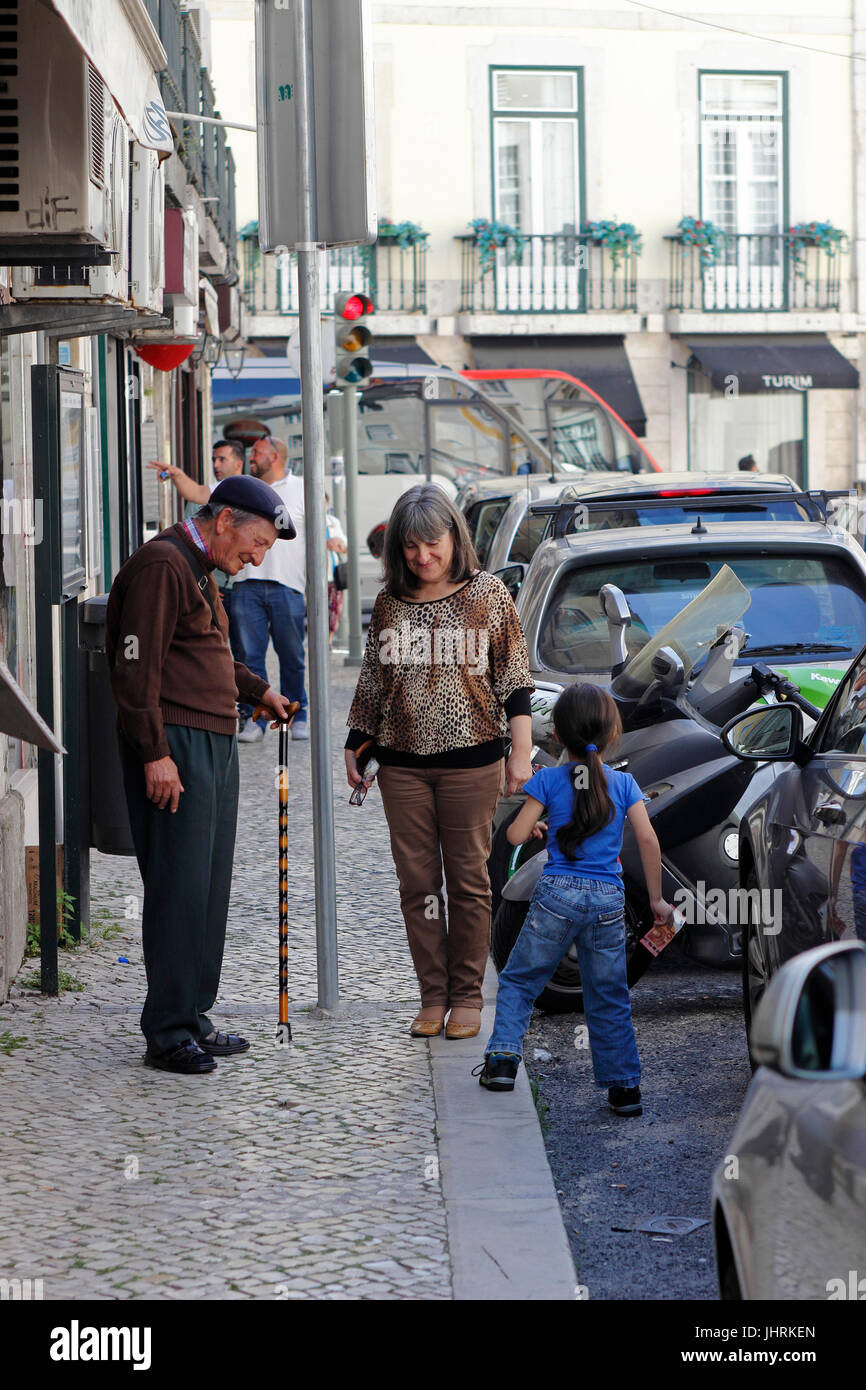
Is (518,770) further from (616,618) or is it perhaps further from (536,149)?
(536,149)

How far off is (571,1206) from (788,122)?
31.0 metres

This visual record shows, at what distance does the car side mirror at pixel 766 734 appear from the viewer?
5.20 metres

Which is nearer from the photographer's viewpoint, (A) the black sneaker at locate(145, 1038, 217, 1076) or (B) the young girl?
(B) the young girl

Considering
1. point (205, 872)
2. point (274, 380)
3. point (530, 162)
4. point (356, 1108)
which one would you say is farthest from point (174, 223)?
point (530, 162)

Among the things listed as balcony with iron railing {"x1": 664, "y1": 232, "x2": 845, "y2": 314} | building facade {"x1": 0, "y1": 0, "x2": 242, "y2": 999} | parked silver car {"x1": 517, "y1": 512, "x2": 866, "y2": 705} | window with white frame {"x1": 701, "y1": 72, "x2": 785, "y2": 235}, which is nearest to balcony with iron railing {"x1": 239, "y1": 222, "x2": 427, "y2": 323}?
balcony with iron railing {"x1": 664, "y1": 232, "x2": 845, "y2": 314}

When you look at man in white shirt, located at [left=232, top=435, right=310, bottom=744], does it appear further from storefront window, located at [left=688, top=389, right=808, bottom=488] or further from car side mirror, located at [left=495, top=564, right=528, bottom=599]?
storefront window, located at [left=688, top=389, right=808, bottom=488]

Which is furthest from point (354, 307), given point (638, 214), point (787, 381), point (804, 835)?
point (638, 214)

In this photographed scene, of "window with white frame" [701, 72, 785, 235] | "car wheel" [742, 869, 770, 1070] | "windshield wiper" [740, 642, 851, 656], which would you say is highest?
"window with white frame" [701, 72, 785, 235]

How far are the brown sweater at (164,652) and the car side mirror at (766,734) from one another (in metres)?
1.57


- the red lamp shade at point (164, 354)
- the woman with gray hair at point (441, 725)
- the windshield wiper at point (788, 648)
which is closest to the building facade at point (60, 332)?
the woman with gray hair at point (441, 725)

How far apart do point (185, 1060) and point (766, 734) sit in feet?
6.65

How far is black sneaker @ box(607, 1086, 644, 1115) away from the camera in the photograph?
561 centimetres

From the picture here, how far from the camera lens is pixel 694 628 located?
7051 millimetres

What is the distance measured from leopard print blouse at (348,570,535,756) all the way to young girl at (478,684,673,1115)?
56 cm
